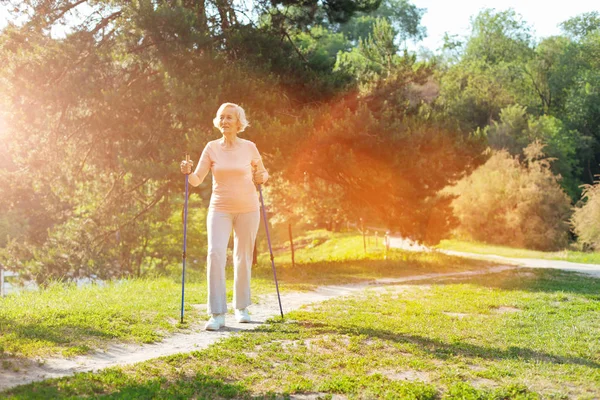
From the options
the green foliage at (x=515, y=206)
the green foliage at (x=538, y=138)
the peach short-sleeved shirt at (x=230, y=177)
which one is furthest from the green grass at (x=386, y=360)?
the green foliage at (x=538, y=138)

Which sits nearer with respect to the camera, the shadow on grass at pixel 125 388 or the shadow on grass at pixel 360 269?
the shadow on grass at pixel 125 388

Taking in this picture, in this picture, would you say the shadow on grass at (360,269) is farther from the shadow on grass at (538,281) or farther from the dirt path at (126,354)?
the dirt path at (126,354)

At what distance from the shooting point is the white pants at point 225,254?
6664 mm

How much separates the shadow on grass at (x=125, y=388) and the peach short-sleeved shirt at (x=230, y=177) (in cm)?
243

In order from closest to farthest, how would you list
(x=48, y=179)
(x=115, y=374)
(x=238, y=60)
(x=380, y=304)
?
(x=115, y=374) → (x=380, y=304) → (x=238, y=60) → (x=48, y=179)

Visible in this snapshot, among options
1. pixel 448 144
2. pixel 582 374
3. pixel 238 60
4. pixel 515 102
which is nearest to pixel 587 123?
pixel 515 102

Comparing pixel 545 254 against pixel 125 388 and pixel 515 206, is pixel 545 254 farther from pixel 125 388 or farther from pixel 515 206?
pixel 125 388

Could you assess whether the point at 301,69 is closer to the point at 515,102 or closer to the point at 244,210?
the point at 244,210

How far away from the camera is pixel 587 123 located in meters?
44.0

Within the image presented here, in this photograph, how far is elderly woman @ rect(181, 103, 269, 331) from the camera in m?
6.68

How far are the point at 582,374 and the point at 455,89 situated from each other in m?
42.4

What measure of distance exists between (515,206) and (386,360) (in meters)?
28.4

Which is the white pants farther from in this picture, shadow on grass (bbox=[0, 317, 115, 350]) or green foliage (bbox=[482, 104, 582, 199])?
green foliage (bbox=[482, 104, 582, 199])

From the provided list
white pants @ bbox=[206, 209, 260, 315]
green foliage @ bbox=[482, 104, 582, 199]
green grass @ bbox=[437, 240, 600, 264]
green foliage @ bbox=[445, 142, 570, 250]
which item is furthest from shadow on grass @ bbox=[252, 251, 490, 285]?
green foliage @ bbox=[482, 104, 582, 199]
